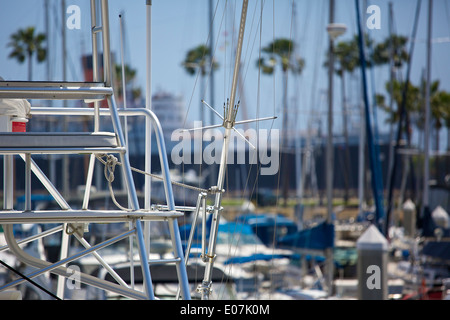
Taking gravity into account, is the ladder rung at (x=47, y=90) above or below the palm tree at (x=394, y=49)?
below

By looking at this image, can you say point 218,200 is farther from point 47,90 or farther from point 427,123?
point 427,123

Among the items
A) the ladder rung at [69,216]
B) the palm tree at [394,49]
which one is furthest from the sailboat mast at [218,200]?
the palm tree at [394,49]

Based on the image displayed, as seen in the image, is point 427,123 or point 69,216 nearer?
point 69,216

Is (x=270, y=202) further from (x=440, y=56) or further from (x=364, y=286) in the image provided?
(x=364, y=286)

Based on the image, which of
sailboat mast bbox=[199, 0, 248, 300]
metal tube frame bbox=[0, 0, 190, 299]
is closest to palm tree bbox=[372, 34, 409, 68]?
sailboat mast bbox=[199, 0, 248, 300]

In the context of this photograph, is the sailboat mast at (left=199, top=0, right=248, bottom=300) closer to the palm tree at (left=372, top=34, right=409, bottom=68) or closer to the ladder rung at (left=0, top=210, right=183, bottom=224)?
the ladder rung at (left=0, top=210, right=183, bottom=224)

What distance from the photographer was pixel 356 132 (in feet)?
62.5

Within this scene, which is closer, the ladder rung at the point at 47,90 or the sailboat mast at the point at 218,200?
the ladder rung at the point at 47,90

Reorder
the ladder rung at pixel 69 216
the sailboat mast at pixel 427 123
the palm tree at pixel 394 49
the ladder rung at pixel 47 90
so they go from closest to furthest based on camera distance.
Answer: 1. the ladder rung at pixel 69 216
2. the ladder rung at pixel 47 90
3. the sailboat mast at pixel 427 123
4. the palm tree at pixel 394 49

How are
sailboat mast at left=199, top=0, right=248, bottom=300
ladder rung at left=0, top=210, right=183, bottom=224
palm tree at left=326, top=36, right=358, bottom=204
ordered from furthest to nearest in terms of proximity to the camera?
palm tree at left=326, top=36, right=358, bottom=204, sailboat mast at left=199, top=0, right=248, bottom=300, ladder rung at left=0, top=210, right=183, bottom=224

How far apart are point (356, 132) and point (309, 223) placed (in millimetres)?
3750

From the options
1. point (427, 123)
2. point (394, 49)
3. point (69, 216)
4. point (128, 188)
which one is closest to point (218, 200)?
point (128, 188)

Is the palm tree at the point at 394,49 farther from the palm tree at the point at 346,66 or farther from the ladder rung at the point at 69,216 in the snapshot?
the ladder rung at the point at 69,216

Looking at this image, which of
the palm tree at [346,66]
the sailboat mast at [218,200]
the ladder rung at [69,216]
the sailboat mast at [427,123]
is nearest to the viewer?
the ladder rung at [69,216]
